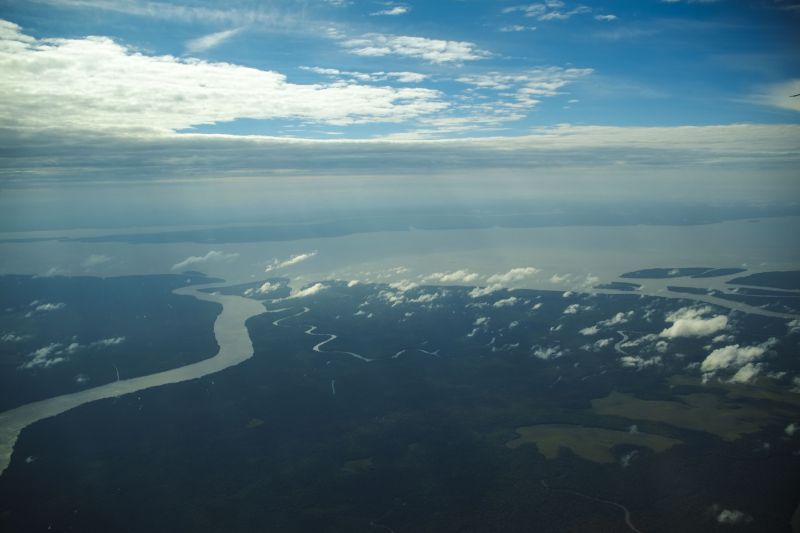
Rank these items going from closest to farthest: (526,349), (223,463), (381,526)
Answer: (381,526) < (223,463) < (526,349)

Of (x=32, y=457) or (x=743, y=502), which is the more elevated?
(x=743, y=502)

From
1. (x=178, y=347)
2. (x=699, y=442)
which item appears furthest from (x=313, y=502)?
(x=178, y=347)

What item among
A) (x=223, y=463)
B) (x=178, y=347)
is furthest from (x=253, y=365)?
(x=223, y=463)

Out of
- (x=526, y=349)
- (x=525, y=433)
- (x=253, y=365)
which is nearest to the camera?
(x=525, y=433)

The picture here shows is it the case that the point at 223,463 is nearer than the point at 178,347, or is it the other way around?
the point at 223,463

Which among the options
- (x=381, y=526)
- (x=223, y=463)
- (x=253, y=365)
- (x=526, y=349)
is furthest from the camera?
(x=526, y=349)

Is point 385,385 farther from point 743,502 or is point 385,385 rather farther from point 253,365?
point 743,502

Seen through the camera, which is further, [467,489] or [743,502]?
[467,489]

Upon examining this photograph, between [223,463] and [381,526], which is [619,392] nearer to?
[381,526]

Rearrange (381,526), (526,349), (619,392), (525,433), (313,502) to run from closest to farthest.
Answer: (381,526), (313,502), (525,433), (619,392), (526,349)
